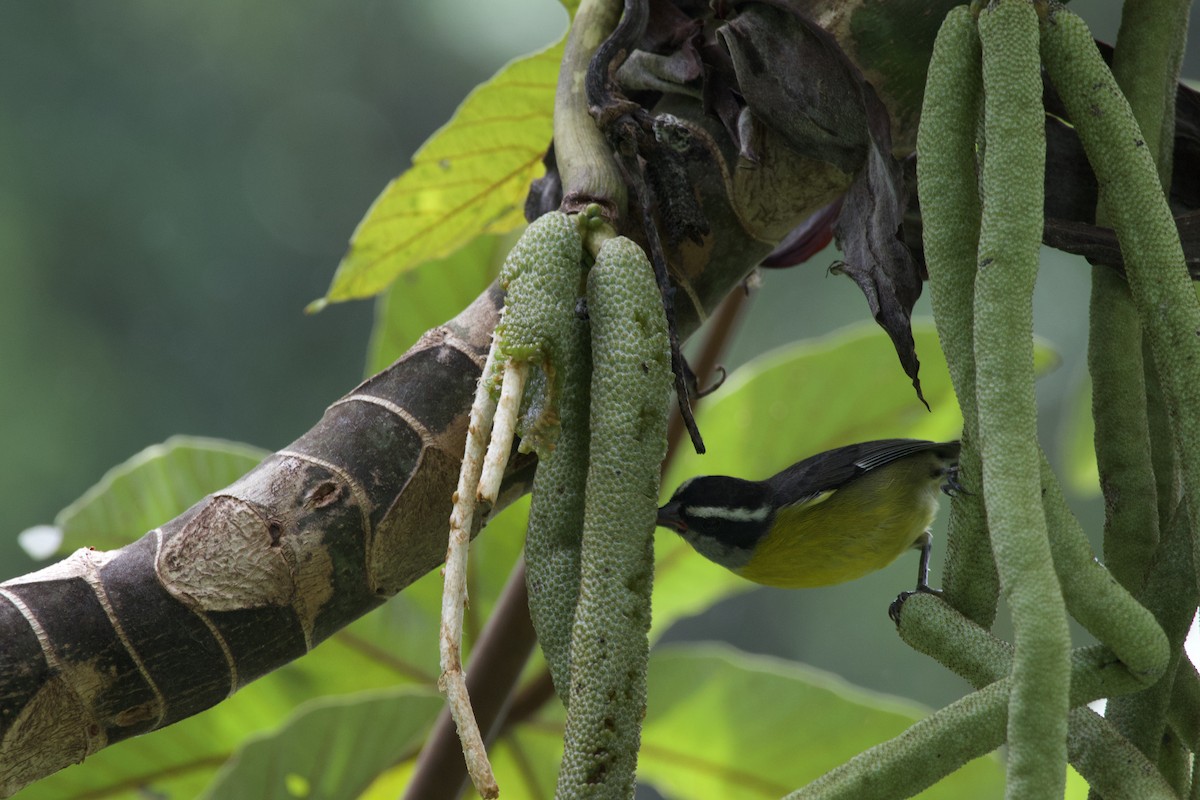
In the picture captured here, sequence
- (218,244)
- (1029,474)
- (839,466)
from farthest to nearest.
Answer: (218,244) < (839,466) < (1029,474)

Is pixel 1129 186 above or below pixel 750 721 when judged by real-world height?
above

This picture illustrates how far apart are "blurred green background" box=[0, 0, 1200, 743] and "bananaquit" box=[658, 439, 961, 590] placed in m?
4.32

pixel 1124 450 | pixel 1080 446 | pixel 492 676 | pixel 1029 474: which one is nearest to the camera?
pixel 1029 474

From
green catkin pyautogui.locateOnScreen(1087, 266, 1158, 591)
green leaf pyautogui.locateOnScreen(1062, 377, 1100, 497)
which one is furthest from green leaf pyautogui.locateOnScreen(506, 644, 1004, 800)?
green catkin pyautogui.locateOnScreen(1087, 266, 1158, 591)

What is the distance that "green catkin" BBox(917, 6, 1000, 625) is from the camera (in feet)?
1.22

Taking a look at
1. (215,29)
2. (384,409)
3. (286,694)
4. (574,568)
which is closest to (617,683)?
(574,568)

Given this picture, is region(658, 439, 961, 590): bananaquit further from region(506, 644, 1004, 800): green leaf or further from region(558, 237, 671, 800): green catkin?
region(558, 237, 671, 800): green catkin

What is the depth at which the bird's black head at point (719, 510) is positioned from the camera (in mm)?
774

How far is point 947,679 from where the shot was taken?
5629mm

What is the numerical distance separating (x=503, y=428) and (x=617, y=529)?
47mm

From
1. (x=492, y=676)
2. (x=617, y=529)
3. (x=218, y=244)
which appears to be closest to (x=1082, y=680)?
(x=617, y=529)

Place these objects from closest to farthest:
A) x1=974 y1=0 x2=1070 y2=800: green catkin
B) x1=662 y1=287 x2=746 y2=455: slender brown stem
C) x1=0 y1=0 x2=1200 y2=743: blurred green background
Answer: x1=974 y1=0 x2=1070 y2=800: green catkin < x1=662 y1=287 x2=746 y2=455: slender brown stem < x1=0 y1=0 x2=1200 y2=743: blurred green background

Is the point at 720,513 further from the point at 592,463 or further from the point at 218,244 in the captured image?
the point at 218,244

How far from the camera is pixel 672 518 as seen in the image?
801mm
